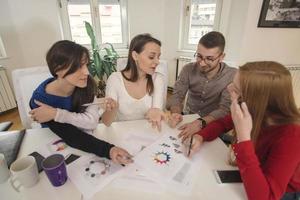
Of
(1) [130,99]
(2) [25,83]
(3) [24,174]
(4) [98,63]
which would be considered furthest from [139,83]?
(4) [98,63]

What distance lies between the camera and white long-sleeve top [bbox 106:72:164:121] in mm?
1311

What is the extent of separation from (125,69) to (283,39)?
230 cm

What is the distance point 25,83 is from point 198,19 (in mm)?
2586

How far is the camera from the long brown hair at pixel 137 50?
4.21 ft

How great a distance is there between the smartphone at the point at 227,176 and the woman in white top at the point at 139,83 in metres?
0.60

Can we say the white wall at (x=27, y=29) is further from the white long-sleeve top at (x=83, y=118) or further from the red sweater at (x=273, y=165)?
the red sweater at (x=273, y=165)

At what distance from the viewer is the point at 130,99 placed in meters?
1.32

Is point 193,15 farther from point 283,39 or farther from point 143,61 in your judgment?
point 143,61

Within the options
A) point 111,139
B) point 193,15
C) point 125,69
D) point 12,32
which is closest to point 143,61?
point 125,69

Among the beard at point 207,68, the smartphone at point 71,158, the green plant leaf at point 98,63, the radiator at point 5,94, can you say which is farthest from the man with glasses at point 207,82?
the radiator at point 5,94

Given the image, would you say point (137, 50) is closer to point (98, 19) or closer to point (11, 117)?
point (98, 19)

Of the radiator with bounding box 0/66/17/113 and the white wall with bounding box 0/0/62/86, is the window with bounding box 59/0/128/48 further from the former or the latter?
the radiator with bounding box 0/66/17/113

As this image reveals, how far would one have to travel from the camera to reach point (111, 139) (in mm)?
984

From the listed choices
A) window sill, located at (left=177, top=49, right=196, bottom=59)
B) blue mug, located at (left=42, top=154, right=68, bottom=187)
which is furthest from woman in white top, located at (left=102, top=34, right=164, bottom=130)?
window sill, located at (left=177, top=49, right=196, bottom=59)
